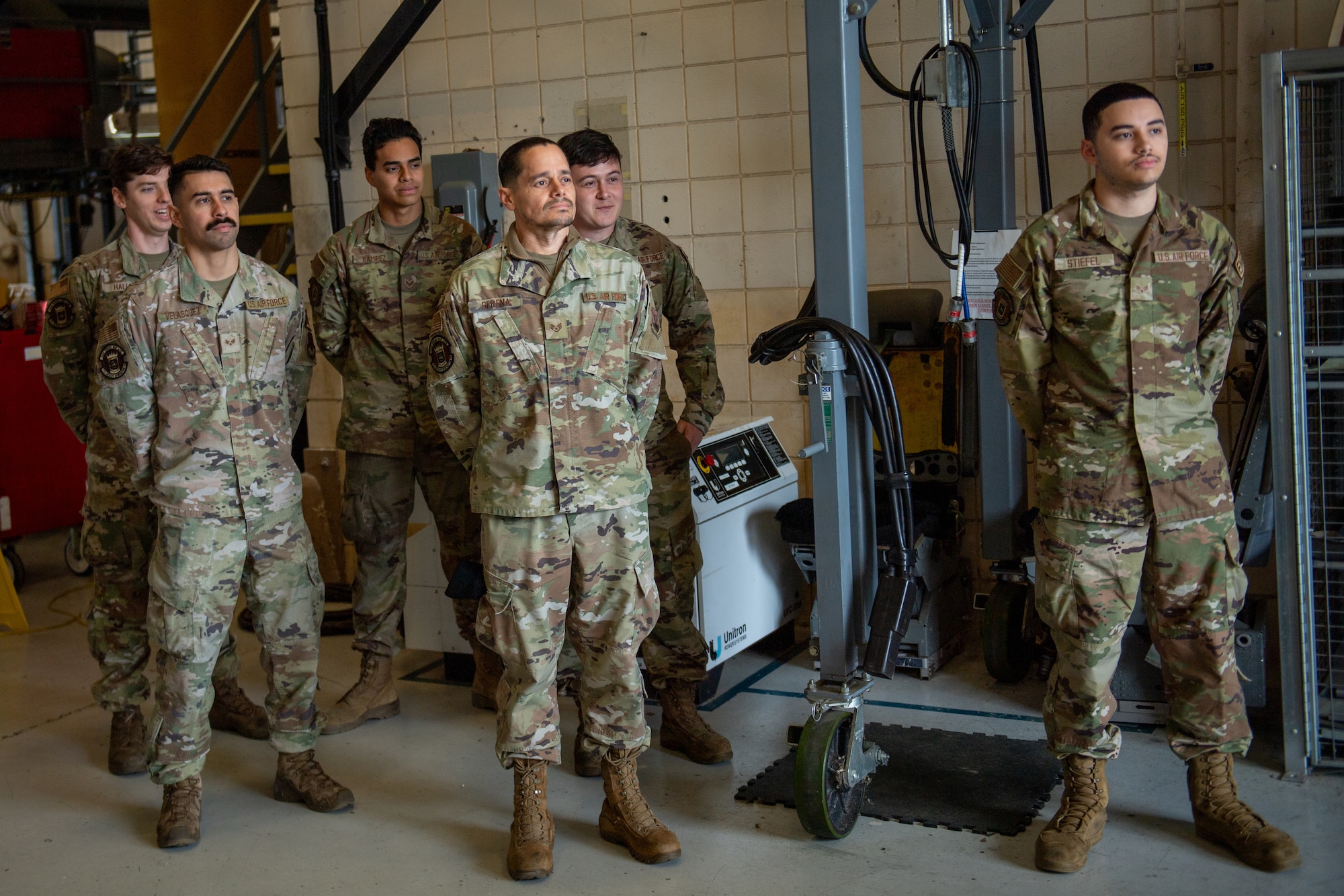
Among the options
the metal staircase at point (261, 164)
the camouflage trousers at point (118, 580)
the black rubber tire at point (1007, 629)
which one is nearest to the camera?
the camouflage trousers at point (118, 580)

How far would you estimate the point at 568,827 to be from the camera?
3.15m

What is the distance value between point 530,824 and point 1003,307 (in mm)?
1685

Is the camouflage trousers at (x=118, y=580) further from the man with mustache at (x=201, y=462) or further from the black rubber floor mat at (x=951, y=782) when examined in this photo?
the black rubber floor mat at (x=951, y=782)

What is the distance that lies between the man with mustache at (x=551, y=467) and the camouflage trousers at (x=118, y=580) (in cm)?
123

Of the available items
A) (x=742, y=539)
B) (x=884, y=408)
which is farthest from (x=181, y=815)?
(x=884, y=408)

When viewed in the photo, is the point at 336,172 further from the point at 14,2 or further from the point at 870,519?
the point at 14,2

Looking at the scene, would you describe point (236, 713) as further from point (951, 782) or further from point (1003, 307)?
point (1003, 307)

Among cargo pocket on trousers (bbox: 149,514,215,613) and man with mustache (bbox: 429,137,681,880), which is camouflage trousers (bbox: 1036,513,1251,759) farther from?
cargo pocket on trousers (bbox: 149,514,215,613)

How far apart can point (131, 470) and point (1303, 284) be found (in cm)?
323

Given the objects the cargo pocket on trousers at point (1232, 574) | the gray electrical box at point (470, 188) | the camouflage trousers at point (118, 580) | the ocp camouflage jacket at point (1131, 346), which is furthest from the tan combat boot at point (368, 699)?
the cargo pocket on trousers at point (1232, 574)

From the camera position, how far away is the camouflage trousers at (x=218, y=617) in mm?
3125

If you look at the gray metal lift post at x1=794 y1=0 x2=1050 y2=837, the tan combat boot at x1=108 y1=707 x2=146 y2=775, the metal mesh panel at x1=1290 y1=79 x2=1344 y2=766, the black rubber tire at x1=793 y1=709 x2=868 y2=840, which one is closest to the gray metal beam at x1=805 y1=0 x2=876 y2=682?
the gray metal lift post at x1=794 y1=0 x2=1050 y2=837

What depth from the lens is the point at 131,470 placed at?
343 centimetres

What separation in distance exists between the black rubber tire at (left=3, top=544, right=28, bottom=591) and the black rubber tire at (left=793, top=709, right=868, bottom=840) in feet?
15.5
